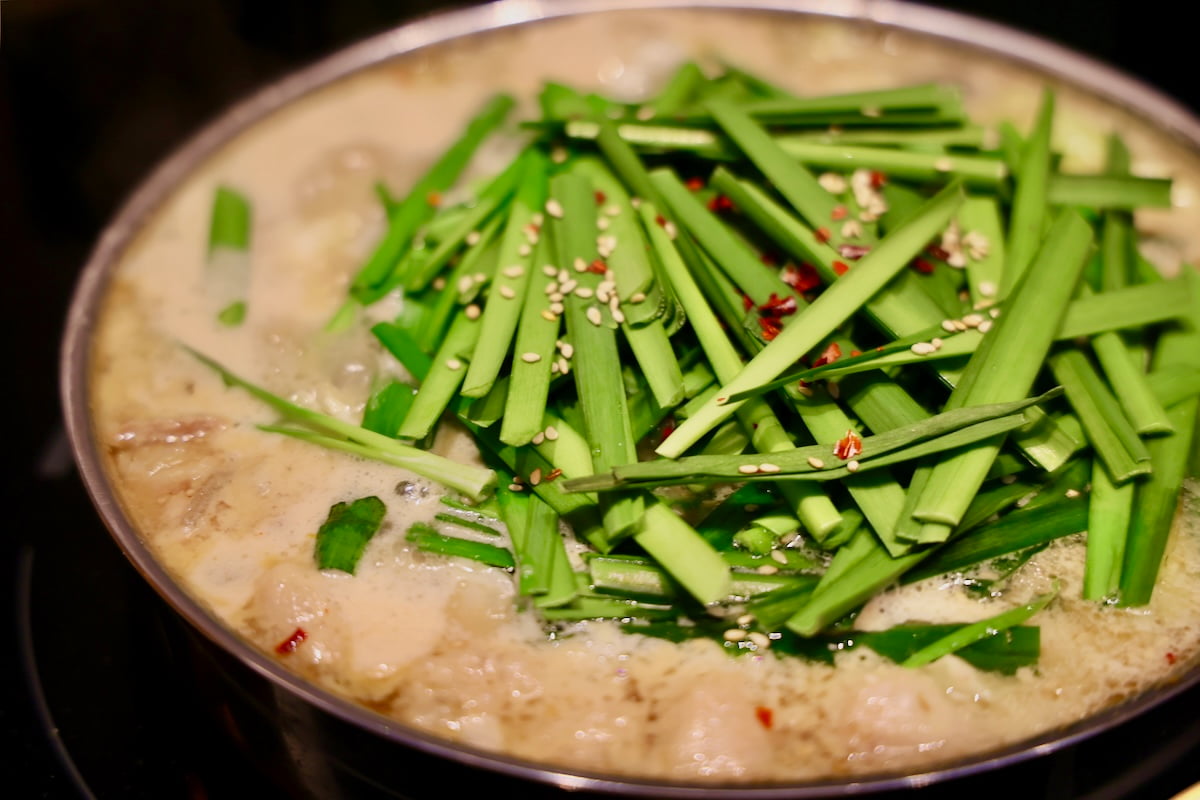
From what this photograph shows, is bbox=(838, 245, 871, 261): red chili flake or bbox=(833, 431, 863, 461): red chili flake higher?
bbox=(838, 245, 871, 261): red chili flake

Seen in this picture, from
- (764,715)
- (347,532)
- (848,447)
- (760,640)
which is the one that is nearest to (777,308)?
(848,447)

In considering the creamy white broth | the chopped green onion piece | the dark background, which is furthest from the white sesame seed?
the dark background

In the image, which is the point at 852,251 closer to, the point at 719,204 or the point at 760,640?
the point at 719,204

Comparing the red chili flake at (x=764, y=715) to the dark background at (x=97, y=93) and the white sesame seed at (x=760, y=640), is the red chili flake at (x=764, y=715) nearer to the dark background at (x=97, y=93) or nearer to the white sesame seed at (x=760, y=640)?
the white sesame seed at (x=760, y=640)

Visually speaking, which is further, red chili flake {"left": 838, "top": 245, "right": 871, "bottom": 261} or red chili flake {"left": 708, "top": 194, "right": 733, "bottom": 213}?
red chili flake {"left": 708, "top": 194, "right": 733, "bottom": 213}

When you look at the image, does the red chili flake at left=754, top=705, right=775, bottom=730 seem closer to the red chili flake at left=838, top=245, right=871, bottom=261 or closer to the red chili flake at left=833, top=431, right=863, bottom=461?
the red chili flake at left=833, top=431, right=863, bottom=461

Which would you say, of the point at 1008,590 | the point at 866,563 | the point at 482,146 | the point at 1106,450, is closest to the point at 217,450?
the point at 482,146

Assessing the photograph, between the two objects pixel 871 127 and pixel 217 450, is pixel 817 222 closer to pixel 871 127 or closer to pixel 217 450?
pixel 871 127

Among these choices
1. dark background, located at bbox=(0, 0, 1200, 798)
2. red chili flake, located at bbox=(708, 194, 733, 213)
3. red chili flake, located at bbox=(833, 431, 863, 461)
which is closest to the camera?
red chili flake, located at bbox=(833, 431, 863, 461)
